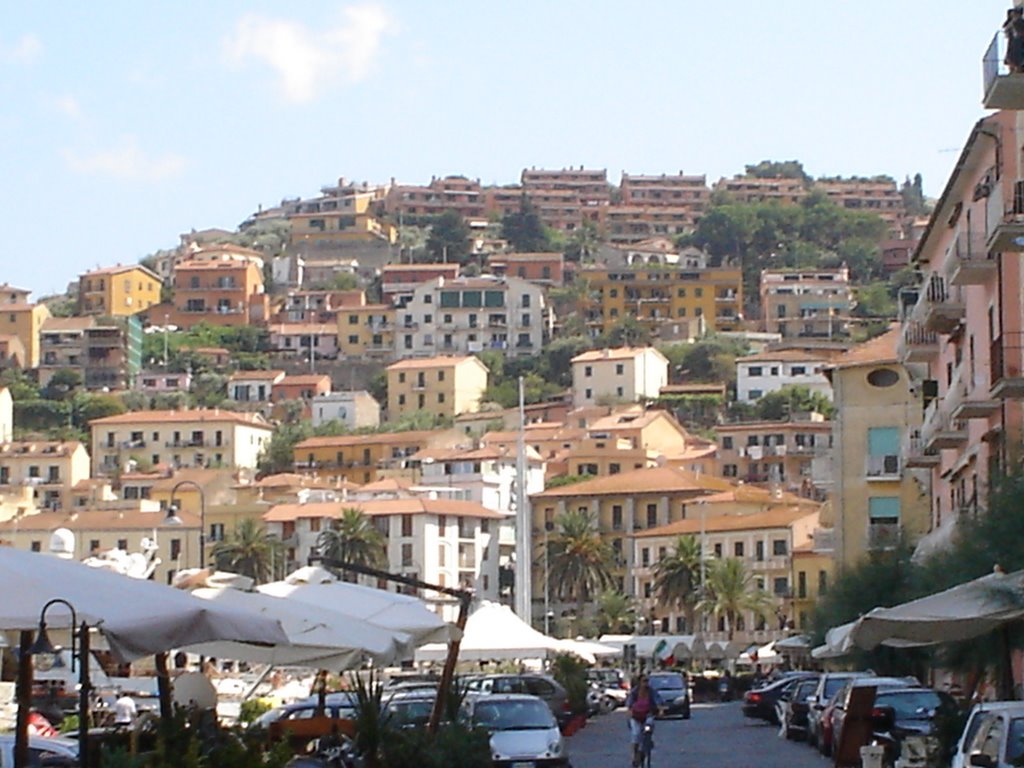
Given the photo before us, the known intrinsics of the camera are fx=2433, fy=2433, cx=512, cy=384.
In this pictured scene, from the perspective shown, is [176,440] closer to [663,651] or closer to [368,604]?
[663,651]

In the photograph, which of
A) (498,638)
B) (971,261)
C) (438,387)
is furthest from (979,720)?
(438,387)

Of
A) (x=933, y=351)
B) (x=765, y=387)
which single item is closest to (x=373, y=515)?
(x=765, y=387)

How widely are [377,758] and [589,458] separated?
453 feet

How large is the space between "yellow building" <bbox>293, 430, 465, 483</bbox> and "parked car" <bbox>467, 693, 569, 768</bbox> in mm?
139995

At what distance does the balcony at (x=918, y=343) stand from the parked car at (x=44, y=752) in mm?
36616

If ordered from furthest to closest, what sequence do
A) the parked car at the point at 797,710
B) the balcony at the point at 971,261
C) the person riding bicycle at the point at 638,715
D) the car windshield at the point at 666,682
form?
the car windshield at the point at 666,682 → the parked car at the point at 797,710 → the balcony at the point at 971,261 → the person riding bicycle at the point at 638,715

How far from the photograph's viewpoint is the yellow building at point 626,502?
145750mm

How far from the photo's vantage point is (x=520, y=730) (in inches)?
1220

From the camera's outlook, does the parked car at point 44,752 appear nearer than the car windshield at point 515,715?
Yes

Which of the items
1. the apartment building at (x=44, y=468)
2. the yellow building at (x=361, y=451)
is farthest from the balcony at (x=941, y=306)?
the apartment building at (x=44, y=468)

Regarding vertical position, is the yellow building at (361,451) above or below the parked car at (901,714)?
above

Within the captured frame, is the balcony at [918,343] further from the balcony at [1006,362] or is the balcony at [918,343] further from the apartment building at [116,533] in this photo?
the apartment building at [116,533]

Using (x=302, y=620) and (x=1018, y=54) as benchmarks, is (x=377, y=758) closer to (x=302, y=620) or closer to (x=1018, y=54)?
(x=302, y=620)

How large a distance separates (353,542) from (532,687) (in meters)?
88.3
